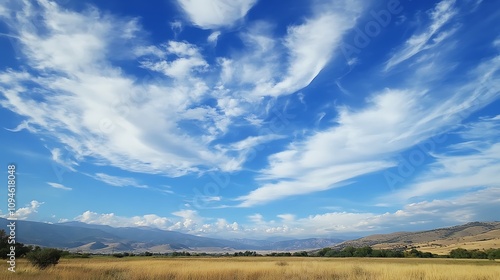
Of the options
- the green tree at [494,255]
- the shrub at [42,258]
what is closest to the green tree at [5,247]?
the shrub at [42,258]

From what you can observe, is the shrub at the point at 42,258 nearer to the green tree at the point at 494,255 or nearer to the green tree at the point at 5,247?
the green tree at the point at 5,247

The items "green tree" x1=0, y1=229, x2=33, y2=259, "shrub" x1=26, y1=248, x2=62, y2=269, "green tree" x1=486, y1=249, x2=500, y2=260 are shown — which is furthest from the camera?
"green tree" x1=486, y1=249, x2=500, y2=260

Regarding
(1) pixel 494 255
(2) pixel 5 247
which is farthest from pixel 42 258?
(1) pixel 494 255

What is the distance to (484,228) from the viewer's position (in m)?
193

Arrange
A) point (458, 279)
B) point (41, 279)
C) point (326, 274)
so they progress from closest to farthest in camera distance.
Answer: point (41, 279) < point (458, 279) < point (326, 274)

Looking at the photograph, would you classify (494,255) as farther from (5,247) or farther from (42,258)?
(5,247)

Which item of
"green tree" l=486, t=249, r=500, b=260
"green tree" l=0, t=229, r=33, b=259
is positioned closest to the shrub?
"green tree" l=0, t=229, r=33, b=259

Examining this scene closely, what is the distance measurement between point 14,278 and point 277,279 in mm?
11292

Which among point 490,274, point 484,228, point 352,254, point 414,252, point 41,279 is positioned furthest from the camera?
point 484,228

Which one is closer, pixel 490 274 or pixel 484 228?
pixel 490 274

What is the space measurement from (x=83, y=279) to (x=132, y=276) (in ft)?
12.0

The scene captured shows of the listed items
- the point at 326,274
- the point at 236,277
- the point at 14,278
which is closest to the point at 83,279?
the point at 14,278

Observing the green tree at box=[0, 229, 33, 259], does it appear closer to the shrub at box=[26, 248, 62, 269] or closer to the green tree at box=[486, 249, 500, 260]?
the shrub at box=[26, 248, 62, 269]

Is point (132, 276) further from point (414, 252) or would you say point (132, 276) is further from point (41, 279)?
point (414, 252)
